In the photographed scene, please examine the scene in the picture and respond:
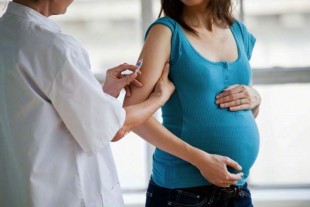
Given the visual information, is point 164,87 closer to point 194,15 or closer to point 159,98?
point 159,98

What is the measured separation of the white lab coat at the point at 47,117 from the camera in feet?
3.31

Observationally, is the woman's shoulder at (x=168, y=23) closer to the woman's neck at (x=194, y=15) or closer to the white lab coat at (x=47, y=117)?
the woman's neck at (x=194, y=15)

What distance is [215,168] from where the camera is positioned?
1264 mm

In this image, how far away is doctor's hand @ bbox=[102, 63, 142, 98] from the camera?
126 cm

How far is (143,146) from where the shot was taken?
94.7 inches

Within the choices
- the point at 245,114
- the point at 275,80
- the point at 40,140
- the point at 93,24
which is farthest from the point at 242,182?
the point at 93,24

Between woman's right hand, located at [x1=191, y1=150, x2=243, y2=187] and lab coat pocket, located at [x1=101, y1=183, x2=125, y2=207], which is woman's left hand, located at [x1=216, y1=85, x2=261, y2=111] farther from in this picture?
lab coat pocket, located at [x1=101, y1=183, x2=125, y2=207]

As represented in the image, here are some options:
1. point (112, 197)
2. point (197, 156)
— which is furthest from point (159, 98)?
point (112, 197)

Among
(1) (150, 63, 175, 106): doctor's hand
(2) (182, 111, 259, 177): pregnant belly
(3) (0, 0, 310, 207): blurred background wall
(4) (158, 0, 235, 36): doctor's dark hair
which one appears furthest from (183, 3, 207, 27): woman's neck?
(3) (0, 0, 310, 207): blurred background wall

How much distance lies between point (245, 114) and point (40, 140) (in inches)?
27.5

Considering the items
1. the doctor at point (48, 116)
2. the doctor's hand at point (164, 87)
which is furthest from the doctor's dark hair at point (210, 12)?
the doctor at point (48, 116)

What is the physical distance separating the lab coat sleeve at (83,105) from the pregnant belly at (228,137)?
1.04 ft

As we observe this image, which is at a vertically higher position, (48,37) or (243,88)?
(48,37)

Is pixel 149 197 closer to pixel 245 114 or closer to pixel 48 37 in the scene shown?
pixel 245 114
